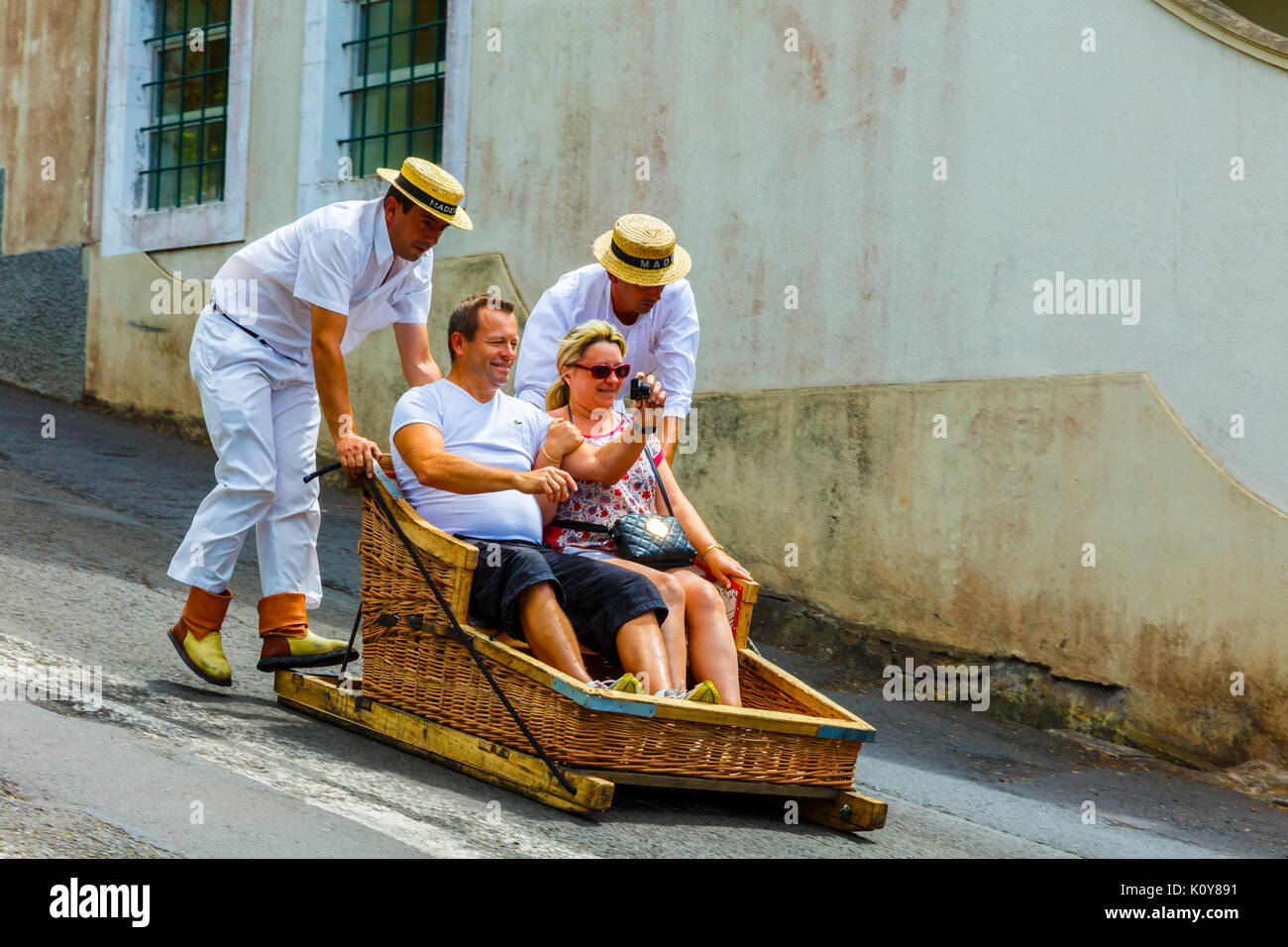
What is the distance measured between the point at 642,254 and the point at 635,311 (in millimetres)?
253

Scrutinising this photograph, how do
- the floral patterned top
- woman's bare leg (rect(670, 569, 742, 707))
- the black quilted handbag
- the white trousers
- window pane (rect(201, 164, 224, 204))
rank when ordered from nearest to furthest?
woman's bare leg (rect(670, 569, 742, 707)), the black quilted handbag, the floral patterned top, the white trousers, window pane (rect(201, 164, 224, 204))

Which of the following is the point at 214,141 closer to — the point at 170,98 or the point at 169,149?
the point at 169,149

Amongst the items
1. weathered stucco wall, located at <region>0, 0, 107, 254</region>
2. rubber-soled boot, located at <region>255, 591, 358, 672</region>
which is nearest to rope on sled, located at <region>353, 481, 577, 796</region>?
rubber-soled boot, located at <region>255, 591, 358, 672</region>

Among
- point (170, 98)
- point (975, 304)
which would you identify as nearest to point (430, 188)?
point (975, 304)

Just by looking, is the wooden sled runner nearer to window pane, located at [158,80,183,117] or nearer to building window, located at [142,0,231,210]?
building window, located at [142,0,231,210]

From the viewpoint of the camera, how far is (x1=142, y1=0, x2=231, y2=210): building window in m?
11.8

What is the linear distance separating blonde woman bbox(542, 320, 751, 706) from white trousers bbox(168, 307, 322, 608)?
3.08ft

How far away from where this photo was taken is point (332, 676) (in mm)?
5246

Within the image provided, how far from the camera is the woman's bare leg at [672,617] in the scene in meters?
4.57

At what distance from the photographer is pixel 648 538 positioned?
15.8 ft

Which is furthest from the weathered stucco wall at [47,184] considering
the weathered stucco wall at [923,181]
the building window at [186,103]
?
the weathered stucco wall at [923,181]
